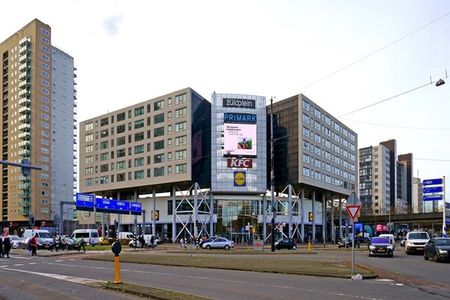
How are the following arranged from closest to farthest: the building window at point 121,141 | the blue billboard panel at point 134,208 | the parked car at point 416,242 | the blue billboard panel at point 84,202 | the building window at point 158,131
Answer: the parked car at point 416,242 → the blue billboard panel at point 84,202 → the blue billboard panel at point 134,208 → the building window at point 158,131 → the building window at point 121,141

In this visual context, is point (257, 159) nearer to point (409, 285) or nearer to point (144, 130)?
point (144, 130)

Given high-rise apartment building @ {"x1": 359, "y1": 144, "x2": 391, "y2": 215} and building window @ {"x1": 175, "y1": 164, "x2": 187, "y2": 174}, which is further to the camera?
high-rise apartment building @ {"x1": 359, "y1": 144, "x2": 391, "y2": 215}

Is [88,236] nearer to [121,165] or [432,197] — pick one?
[121,165]

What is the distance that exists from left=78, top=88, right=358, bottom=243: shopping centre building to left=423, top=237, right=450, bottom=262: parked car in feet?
201

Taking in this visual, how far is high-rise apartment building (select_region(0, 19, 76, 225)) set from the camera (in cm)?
13862

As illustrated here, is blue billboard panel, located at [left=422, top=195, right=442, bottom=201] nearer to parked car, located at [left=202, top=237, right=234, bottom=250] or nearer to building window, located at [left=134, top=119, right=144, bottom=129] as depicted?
parked car, located at [left=202, top=237, right=234, bottom=250]

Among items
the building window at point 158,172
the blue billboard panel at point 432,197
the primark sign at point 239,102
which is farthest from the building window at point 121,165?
the blue billboard panel at point 432,197

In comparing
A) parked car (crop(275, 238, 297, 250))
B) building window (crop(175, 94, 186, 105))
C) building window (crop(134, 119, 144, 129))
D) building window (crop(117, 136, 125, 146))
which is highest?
building window (crop(175, 94, 186, 105))

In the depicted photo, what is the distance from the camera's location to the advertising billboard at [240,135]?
95.9 metres

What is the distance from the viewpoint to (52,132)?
476ft

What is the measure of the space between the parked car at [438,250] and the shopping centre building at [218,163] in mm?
61405

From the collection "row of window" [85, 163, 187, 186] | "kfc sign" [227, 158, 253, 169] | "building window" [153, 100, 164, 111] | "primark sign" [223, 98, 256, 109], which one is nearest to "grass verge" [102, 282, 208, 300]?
"kfc sign" [227, 158, 253, 169]

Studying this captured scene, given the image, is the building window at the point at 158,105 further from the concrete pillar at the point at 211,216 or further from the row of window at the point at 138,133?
the concrete pillar at the point at 211,216

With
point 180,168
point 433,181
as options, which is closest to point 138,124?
point 180,168
